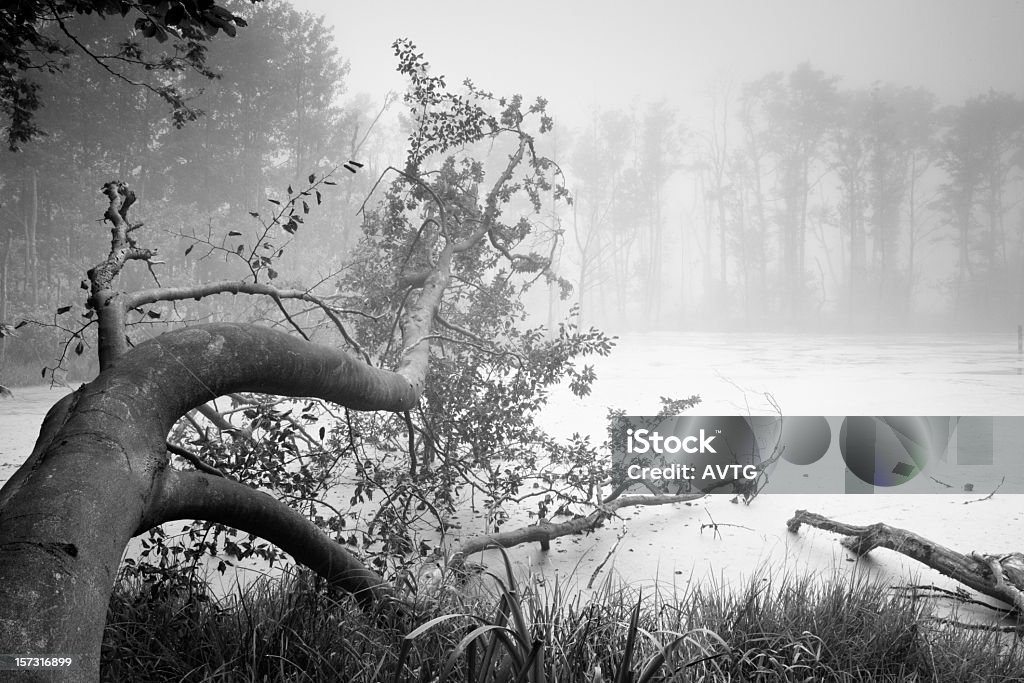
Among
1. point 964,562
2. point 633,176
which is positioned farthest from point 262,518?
point 633,176

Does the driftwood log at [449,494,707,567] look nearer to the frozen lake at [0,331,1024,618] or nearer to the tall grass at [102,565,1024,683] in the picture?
the frozen lake at [0,331,1024,618]

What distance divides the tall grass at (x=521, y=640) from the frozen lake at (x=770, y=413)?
0.67 meters

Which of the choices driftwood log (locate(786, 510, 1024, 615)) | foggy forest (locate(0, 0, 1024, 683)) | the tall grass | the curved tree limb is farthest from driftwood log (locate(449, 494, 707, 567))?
driftwood log (locate(786, 510, 1024, 615))

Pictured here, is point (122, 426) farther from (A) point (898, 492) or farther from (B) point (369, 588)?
(A) point (898, 492)

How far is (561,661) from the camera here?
5.50 feet

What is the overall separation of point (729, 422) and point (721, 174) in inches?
1159

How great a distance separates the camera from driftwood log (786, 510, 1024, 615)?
2.98 meters

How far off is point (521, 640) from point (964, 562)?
2915mm

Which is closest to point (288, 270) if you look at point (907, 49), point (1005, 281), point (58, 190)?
point (58, 190)

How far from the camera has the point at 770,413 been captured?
8734 millimetres

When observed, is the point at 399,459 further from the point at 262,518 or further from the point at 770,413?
the point at 770,413

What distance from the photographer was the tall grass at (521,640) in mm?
1643

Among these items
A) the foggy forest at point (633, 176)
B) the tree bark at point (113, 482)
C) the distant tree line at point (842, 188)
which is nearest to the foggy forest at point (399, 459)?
the tree bark at point (113, 482)

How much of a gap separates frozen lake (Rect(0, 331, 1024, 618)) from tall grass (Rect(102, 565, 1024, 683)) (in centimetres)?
67
